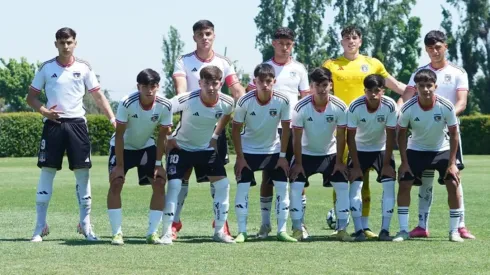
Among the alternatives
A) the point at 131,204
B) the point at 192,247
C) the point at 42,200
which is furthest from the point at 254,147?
the point at 131,204

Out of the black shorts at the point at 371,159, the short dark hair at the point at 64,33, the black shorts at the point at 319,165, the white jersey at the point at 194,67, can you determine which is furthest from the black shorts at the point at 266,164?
the short dark hair at the point at 64,33

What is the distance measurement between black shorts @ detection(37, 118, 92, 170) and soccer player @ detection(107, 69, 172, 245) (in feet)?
1.62

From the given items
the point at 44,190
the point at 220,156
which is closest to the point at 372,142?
the point at 220,156

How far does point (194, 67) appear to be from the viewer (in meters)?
12.8

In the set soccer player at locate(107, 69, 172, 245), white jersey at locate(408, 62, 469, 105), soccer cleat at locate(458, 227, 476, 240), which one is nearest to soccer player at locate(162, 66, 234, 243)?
soccer player at locate(107, 69, 172, 245)

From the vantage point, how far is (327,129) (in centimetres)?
1241

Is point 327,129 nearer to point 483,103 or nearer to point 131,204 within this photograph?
point 131,204

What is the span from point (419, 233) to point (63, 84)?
483 centimetres

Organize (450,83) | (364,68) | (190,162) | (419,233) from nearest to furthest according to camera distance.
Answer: (190,162), (419,233), (450,83), (364,68)

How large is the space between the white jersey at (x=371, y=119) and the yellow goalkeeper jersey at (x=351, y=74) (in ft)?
2.70

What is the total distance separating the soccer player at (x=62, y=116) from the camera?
12.1m

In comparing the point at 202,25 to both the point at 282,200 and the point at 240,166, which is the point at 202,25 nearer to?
the point at 240,166

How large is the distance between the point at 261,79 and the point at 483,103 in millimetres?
69044

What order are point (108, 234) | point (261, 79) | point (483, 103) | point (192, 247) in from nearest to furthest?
point (192, 247), point (261, 79), point (108, 234), point (483, 103)
